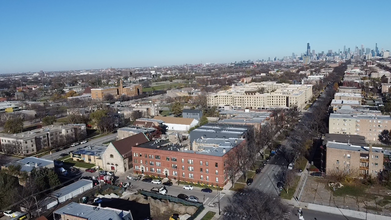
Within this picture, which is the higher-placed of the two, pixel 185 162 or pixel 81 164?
pixel 185 162

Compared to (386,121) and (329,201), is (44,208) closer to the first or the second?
(329,201)

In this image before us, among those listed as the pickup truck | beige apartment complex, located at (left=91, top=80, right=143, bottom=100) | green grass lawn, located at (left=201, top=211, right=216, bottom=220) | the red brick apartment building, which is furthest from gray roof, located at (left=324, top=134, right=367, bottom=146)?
beige apartment complex, located at (left=91, top=80, right=143, bottom=100)

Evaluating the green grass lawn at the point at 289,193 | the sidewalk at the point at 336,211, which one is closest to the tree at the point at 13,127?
the green grass lawn at the point at 289,193

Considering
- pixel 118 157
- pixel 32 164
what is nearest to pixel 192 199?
pixel 118 157

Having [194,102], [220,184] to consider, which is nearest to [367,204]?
[220,184]

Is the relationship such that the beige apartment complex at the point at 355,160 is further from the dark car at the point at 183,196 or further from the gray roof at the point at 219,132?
the dark car at the point at 183,196

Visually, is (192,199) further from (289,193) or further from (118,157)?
(118,157)
